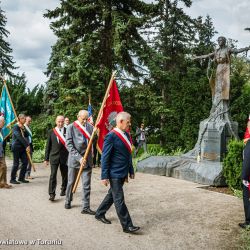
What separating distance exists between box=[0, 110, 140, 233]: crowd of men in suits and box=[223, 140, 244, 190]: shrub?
4043 mm

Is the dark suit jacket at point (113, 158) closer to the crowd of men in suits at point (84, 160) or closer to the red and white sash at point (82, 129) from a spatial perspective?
the crowd of men in suits at point (84, 160)

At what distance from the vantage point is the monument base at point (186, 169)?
381 inches

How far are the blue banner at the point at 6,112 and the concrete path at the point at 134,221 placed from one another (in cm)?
318

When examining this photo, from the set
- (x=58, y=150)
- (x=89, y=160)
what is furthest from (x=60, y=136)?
(x=89, y=160)

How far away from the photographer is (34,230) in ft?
17.6

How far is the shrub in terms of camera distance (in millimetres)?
8797

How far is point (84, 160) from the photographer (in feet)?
21.1

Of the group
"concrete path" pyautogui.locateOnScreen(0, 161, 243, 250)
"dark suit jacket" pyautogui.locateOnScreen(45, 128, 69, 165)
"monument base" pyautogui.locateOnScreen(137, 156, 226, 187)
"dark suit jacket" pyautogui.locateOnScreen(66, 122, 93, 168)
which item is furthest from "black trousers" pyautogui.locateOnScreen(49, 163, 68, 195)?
"monument base" pyautogui.locateOnScreen(137, 156, 226, 187)

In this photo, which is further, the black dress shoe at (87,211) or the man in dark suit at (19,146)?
the man in dark suit at (19,146)

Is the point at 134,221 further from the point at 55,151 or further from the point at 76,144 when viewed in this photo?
the point at 55,151

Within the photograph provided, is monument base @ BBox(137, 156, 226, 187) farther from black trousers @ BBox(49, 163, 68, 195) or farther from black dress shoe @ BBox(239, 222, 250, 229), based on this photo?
black trousers @ BBox(49, 163, 68, 195)

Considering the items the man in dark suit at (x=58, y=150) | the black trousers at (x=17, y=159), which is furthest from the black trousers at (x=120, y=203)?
the black trousers at (x=17, y=159)

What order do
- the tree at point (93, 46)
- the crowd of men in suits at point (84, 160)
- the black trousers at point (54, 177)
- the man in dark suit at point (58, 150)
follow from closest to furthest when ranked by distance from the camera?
the crowd of men in suits at point (84, 160)
the black trousers at point (54, 177)
the man in dark suit at point (58, 150)
the tree at point (93, 46)

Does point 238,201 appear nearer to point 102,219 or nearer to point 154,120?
point 102,219
